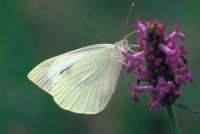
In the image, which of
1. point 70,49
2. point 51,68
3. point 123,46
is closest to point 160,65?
point 123,46

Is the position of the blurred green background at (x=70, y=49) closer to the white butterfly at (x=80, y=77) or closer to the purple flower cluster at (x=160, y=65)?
the white butterfly at (x=80, y=77)

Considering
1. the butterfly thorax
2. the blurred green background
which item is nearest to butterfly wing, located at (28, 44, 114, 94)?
the butterfly thorax

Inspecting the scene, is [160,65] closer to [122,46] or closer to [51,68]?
[122,46]

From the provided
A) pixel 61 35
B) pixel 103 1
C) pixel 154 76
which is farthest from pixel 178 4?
pixel 154 76

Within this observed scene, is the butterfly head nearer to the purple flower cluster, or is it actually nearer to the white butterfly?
the white butterfly

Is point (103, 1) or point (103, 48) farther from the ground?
point (103, 1)

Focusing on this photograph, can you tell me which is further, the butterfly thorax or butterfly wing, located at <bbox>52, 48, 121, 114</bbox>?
butterfly wing, located at <bbox>52, 48, 121, 114</bbox>

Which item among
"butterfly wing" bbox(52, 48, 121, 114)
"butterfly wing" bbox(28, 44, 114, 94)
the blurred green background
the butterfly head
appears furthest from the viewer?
the blurred green background

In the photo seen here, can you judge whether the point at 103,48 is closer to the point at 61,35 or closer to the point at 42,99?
the point at 42,99
